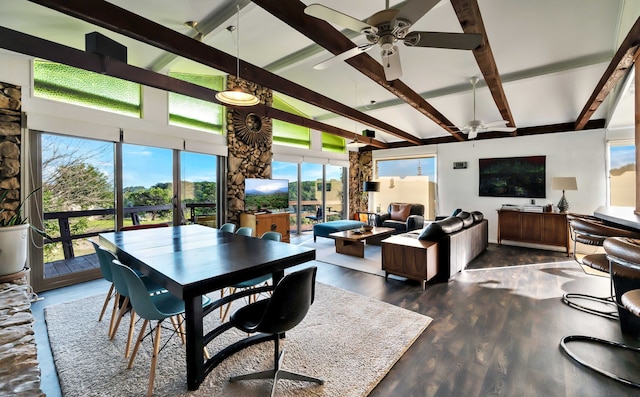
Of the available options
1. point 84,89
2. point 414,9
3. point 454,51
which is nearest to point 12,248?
point 84,89

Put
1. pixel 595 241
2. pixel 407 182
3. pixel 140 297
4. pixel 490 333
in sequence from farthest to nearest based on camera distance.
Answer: pixel 407 182, pixel 595 241, pixel 490 333, pixel 140 297

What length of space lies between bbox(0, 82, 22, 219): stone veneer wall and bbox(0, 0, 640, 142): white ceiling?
32.0 inches

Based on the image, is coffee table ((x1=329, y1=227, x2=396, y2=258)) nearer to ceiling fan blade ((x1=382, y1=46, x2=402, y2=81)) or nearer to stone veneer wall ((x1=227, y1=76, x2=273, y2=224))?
stone veneer wall ((x1=227, y1=76, x2=273, y2=224))

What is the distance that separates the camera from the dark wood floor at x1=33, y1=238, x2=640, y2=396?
5.91 feet

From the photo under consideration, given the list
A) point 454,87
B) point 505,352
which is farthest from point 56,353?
point 454,87

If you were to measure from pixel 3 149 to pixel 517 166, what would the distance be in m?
8.72

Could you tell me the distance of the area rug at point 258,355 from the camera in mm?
1775

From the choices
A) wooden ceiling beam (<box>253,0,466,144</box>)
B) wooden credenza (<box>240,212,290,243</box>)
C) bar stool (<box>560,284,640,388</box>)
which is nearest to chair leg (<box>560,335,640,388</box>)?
bar stool (<box>560,284,640,388</box>)

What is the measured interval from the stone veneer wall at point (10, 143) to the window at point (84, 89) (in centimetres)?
27

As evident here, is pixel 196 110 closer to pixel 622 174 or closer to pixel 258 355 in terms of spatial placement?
pixel 258 355

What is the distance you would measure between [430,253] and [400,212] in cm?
351

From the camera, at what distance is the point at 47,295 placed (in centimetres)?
334

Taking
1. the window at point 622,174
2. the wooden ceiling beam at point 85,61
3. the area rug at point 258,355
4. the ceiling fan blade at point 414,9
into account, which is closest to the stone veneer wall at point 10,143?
the wooden ceiling beam at point 85,61

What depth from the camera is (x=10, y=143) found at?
3.22m
